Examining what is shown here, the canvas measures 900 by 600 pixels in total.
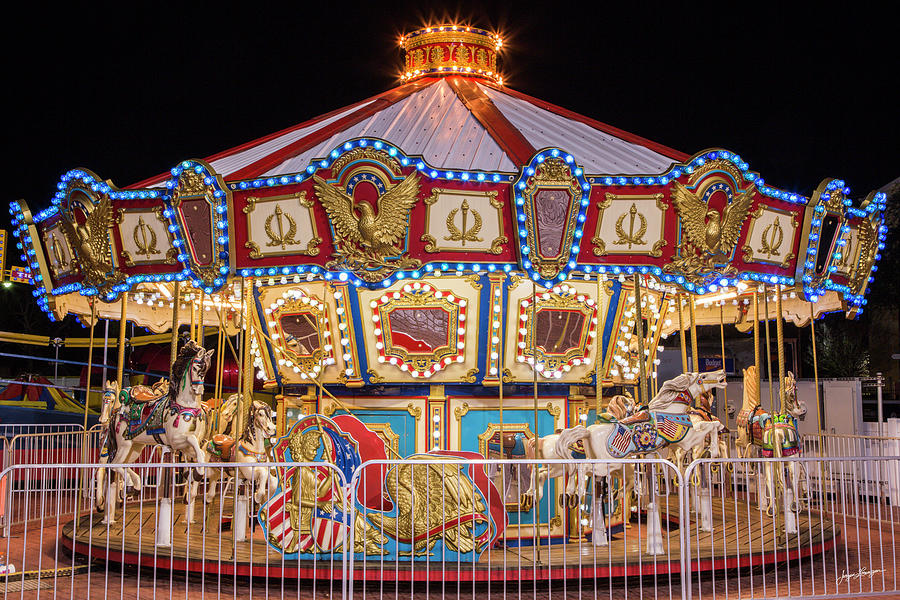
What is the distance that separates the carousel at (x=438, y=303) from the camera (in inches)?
282

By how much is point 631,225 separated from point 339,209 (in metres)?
2.49

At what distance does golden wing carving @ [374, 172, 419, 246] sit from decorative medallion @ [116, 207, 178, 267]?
6.49ft

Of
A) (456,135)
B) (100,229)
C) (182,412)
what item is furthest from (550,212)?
(100,229)

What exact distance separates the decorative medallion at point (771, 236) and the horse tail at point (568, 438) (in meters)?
2.24

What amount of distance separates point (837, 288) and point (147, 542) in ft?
23.9

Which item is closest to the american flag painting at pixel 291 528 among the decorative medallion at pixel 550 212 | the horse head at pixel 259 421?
the horse head at pixel 259 421

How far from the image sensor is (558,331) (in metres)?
9.17

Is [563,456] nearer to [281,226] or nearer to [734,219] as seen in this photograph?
[734,219]

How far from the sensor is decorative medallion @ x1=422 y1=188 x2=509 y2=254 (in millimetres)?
7223

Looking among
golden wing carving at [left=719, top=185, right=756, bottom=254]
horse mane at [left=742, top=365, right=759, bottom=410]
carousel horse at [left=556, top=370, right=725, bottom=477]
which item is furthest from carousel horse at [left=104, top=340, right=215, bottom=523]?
horse mane at [left=742, top=365, right=759, bottom=410]

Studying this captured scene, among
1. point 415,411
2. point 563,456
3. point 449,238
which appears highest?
point 449,238

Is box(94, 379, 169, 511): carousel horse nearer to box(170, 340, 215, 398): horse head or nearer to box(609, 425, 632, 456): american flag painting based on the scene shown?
box(170, 340, 215, 398): horse head

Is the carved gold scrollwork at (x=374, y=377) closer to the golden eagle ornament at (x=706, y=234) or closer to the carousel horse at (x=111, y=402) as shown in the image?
the carousel horse at (x=111, y=402)

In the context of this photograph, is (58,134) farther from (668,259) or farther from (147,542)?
(668,259)
